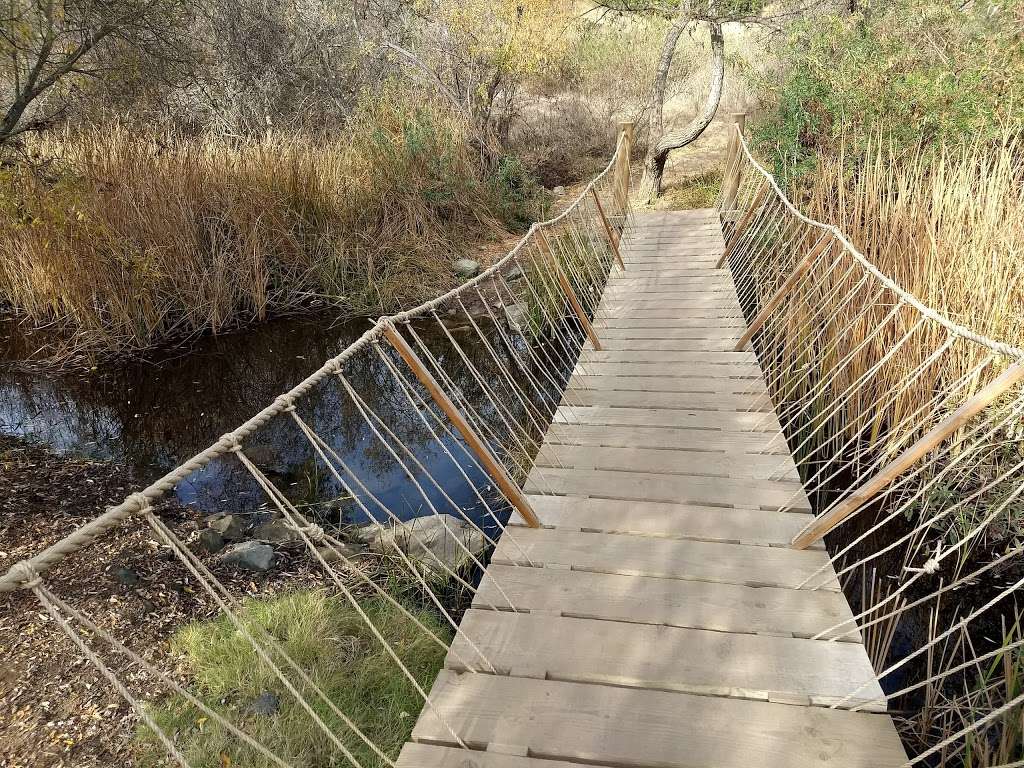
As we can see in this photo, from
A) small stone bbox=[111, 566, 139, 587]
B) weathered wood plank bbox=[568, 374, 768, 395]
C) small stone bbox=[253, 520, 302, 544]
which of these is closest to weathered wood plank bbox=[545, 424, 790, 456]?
weathered wood plank bbox=[568, 374, 768, 395]

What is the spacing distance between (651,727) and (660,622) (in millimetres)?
285

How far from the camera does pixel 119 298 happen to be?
4188mm

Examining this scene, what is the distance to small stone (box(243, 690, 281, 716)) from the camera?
163cm

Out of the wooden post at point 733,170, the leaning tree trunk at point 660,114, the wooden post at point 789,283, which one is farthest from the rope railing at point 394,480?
the leaning tree trunk at point 660,114

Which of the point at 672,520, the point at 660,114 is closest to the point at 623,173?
the point at 660,114

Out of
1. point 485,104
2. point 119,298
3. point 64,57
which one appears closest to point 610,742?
point 64,57

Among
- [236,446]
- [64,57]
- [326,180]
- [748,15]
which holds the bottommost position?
[236,446]

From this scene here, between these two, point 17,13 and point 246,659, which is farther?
point 17,13

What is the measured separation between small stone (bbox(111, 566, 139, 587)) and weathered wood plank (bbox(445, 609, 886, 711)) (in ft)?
4.40

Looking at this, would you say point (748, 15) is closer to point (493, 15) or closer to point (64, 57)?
point (493, 15)

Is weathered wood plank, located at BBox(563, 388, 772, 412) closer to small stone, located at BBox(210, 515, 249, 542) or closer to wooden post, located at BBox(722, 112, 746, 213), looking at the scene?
small stone, located at BBox(210, 515, 249, 542)

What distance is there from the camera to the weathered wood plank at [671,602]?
4.93 feet

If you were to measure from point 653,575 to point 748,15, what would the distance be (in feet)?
22.9

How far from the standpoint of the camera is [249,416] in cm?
370
